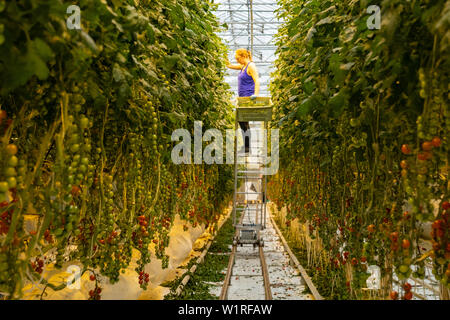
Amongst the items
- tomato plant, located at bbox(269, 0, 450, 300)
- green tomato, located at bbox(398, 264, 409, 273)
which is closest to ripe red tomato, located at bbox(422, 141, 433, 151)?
tomato plant, located at bbox(269, 0, 450, 300)

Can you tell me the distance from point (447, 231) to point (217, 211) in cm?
566

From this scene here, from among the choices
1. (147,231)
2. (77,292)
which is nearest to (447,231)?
(147,231)

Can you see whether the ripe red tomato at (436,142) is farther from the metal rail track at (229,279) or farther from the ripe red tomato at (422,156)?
the metal rail track at (229,279)

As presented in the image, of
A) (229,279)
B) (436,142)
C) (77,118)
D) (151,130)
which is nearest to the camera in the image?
(436,142)

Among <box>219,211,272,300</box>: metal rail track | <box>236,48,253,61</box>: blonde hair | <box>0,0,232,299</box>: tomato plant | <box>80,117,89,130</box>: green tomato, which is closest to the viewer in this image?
<box>0,0,232,299</box>: tomato plant

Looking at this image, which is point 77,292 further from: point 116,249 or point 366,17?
point 366,17

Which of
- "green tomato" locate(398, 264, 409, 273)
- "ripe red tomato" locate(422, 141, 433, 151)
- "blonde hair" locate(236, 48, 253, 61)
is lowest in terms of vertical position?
"green tomato" locate(398, 264, 409, 273)

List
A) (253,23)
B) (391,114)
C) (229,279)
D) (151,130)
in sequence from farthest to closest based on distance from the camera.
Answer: (253,23) → (229,279) → (151,130) → (391,114)

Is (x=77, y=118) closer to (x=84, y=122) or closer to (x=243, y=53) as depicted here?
(x=84, y=122)

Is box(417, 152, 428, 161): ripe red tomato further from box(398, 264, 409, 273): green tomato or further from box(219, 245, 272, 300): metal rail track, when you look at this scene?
box(219, 245, 272, 300): metal rail track

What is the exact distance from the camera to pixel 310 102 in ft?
5.75

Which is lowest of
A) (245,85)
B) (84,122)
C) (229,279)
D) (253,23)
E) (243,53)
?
(229,279)

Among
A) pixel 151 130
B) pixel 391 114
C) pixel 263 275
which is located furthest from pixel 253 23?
pixel 391 114

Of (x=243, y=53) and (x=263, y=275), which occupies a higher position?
(x=243, y=53)
